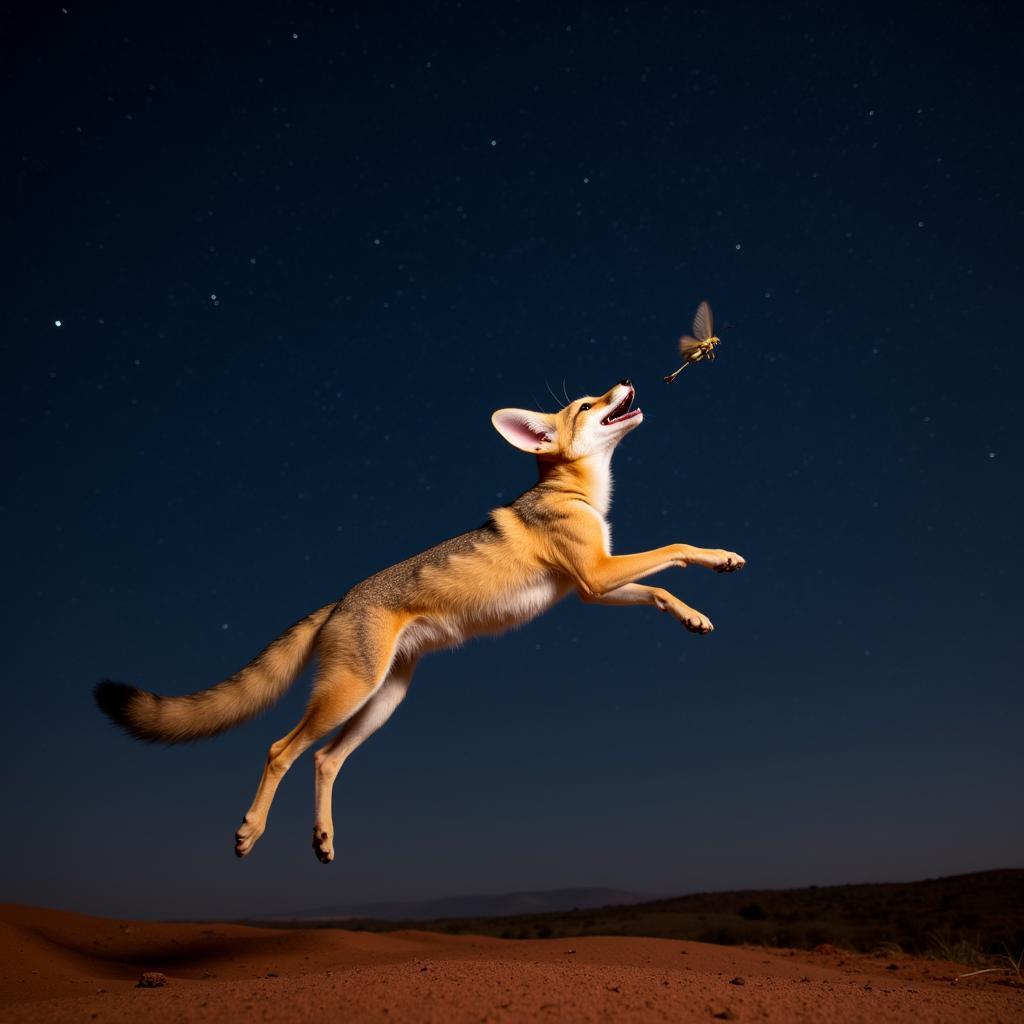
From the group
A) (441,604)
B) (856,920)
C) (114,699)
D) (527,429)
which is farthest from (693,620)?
(856,920)

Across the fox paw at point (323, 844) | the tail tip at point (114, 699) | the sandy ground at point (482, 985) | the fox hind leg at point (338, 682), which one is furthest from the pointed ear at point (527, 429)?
the sandy ground at point (482, 985)

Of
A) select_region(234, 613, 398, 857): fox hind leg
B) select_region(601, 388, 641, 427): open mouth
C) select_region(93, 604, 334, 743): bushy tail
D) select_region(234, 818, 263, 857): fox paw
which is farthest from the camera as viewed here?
select_region(601, 388, 641, 427): open mouth

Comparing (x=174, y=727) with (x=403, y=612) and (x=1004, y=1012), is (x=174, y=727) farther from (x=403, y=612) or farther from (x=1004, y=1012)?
(x=1004, y=1012)

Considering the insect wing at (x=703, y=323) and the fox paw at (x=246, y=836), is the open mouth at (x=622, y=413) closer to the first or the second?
the insect wing at (x=703, y=323)

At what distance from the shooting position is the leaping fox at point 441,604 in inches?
284

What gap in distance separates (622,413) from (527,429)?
942mm

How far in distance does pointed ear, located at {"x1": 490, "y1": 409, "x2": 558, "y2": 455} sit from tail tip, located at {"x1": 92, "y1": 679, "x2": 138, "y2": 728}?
13.2 ft

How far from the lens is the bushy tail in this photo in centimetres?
734

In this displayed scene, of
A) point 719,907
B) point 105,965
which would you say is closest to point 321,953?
point 105,965

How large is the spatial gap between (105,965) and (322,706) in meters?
5.24

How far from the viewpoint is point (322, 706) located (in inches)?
290

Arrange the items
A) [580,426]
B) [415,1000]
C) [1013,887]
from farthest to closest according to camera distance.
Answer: [1013,887] → [580,426] → [415,1000]

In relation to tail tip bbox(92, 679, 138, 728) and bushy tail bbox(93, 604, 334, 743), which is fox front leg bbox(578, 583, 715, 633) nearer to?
bushy tail bbox(93, 604, 334, 743)

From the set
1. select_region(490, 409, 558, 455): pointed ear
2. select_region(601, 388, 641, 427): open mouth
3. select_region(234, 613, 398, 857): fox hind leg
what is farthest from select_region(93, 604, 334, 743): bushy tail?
select_region(601, 388, 641, 427): open mouth
